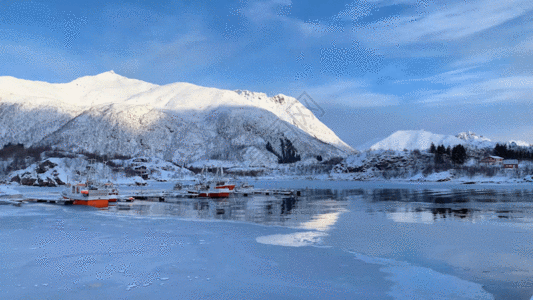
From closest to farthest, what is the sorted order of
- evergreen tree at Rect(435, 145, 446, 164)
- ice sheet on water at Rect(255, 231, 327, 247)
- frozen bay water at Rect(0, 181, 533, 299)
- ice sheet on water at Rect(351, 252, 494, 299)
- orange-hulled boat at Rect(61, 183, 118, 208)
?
ice sheet on water at Rect(351, 252, 494, 299), frozen bay water at Rect(0, 181, 533, 299), ice sheet on water at Rect(255, 231, 327, 247), orange-hulled boat at Rect(61, 183, 118, 208), evergreen tree at Rect(435, 145, 446, 164)

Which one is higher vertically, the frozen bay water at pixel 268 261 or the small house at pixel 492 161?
the small house at pixel 492 161

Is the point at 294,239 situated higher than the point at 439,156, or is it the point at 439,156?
the point at 439,156

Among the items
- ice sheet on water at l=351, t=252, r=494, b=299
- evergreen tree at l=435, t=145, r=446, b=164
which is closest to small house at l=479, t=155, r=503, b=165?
evergreen tree at l=435, t=145, r=446, b=164

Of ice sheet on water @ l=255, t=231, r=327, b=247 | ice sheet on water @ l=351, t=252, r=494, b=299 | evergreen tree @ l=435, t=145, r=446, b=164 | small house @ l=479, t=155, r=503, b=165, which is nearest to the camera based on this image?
ice sheet on water @ l=351, t=252, r=494, b=299

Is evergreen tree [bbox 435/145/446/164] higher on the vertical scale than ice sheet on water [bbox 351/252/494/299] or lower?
higher

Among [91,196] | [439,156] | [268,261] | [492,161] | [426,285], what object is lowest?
[426,285]

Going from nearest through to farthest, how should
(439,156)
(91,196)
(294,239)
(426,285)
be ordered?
(426,285) → (294,239) → (91,196) → (439,156)

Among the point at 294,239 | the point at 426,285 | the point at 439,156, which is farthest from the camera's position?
the point at 439,156

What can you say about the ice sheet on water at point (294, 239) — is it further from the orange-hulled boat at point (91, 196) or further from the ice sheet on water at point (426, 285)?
the orange-hulled boat at point (91, 196)

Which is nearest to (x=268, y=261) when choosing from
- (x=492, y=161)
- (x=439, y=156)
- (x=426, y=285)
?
(x=426, y=285)

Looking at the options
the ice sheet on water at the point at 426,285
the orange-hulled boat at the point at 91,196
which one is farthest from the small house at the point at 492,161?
the ice sheet on water at the point at 426,285

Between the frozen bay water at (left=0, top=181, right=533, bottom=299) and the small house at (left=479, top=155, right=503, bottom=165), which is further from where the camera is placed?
the small house at (left=479, top=155, right=503, bottom=165)

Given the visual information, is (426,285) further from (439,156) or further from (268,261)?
(439,156)

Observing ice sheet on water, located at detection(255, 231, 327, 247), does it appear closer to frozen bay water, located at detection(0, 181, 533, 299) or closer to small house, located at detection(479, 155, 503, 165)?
frozen bay water, located at detection(0, 181, 533, 299)
